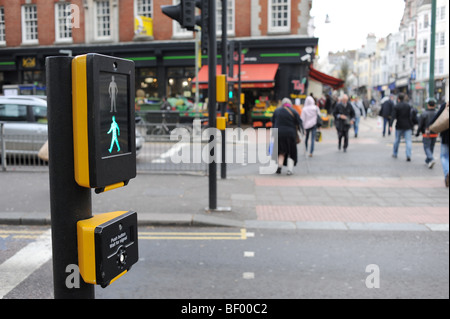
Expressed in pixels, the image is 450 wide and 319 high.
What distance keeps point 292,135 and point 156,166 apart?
321 centimetres

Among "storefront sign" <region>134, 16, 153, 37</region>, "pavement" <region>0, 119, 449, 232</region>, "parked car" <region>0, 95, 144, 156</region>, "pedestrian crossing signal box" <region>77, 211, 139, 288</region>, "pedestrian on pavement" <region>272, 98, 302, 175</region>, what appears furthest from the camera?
"pedestrian on pavement" <region>272, 98, 302, 175</region>

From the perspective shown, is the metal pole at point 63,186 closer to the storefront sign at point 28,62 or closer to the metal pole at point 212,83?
the storefront sign at point 28,62

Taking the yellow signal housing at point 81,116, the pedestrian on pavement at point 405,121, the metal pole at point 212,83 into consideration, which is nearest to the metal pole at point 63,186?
the yellow signal housing at point 81,116

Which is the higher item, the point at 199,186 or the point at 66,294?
the point at 66,294

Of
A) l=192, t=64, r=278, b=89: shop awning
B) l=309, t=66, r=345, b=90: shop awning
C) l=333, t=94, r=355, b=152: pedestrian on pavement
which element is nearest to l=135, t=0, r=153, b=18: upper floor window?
l=333, t=94, r=355, b=152: pedestrian on pavement

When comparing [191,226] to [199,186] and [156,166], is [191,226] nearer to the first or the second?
[199,186]

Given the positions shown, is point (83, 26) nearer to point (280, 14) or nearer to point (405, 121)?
point (280, 14)

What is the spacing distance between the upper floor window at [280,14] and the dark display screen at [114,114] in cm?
132

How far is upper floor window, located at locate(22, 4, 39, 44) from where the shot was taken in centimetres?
138

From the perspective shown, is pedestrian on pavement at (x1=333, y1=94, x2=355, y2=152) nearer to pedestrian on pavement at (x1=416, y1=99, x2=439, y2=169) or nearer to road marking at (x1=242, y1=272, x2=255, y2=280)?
pedestrian on pavement at (x1=416, y1=99, x2=439, y2=169)

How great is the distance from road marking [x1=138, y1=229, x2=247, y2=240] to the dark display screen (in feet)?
15.8

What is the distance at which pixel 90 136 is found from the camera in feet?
3.87

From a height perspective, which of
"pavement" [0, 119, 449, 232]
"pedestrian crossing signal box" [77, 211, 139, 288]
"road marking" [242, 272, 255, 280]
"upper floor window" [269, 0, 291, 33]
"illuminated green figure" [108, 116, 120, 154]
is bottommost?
"pavement" [0, 119, 449, 232]
